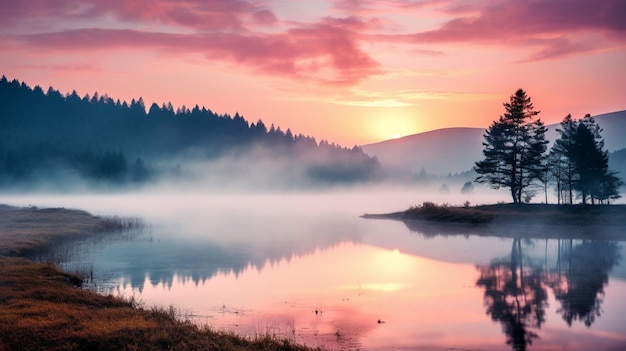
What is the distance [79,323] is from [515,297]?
21.1m

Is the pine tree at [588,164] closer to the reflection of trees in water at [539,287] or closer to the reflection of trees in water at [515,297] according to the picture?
the reflection of trees in water at [539,287]

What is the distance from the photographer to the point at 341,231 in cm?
7456

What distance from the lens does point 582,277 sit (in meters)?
36.6

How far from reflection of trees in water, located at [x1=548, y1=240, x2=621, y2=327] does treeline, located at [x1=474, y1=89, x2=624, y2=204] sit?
2914 centimetres

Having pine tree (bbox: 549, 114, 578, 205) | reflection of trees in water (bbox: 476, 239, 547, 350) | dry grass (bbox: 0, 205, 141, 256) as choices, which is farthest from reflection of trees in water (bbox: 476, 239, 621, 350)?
pine tree (bbox: 549, 114, 578, 205)

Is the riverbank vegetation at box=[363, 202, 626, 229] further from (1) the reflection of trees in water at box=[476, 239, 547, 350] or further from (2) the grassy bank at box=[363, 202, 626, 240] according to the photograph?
(1) the reflection of trees in water at box=[476, 239, 547, 350]

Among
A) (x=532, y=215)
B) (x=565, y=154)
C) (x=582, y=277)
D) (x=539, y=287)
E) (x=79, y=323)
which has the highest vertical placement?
(x=565, y=154)

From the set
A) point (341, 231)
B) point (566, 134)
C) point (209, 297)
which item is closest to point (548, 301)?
point (209, 297)

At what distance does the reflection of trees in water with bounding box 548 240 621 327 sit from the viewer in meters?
26.5

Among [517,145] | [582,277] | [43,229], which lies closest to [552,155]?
[517,145]

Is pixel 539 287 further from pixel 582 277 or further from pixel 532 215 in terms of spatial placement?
pixel 532 215

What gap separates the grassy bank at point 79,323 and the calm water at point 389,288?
2809 millimetres

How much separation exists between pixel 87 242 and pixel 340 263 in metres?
24.9

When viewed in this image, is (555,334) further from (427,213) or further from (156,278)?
(427,213)
